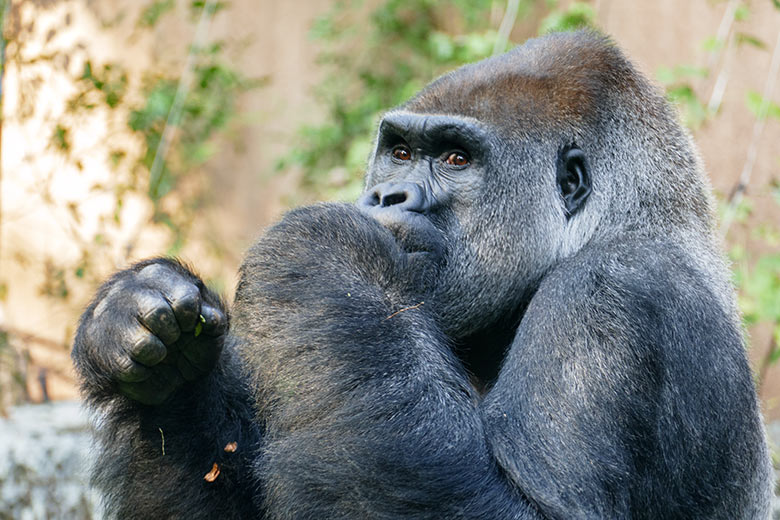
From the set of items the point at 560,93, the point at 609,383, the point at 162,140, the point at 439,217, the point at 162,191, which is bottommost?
the point at 162,191

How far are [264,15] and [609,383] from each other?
26.1ft

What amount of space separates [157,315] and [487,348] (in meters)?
1.10

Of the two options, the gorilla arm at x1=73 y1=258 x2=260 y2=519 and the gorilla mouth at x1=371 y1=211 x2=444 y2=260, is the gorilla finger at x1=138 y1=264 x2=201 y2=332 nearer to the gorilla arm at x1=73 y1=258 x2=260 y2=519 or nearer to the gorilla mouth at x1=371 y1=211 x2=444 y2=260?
the gorilla arm at x1=73 y1=258 x2=260 y2=519

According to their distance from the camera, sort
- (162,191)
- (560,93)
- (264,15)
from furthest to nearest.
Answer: (264,15)
(162,191)
(560,93)

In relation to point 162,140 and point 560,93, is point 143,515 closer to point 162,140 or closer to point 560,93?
point 560,93

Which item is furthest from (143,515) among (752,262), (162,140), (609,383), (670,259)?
(752,262)

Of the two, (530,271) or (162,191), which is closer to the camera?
(530,271)

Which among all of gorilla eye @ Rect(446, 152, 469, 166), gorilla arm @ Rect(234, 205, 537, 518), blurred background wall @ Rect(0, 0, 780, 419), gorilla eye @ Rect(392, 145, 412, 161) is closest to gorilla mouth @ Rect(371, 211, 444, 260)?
gorilla arm @ Rect(234, 205, 537, 518)

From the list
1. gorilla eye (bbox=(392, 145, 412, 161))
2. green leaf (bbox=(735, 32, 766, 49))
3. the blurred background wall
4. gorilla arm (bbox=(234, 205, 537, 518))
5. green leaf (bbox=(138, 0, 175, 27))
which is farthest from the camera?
green leaf (bbox=(138, 0, 175, 27))

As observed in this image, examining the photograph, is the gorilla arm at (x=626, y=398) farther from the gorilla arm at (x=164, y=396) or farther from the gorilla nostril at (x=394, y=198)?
the gorilla arm at (x=164, y=396)

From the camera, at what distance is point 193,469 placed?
103 inches

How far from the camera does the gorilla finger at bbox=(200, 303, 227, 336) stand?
2318 mm

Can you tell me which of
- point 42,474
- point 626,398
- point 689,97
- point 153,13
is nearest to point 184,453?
point 626,398

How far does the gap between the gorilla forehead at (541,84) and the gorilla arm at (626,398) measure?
557 mm
